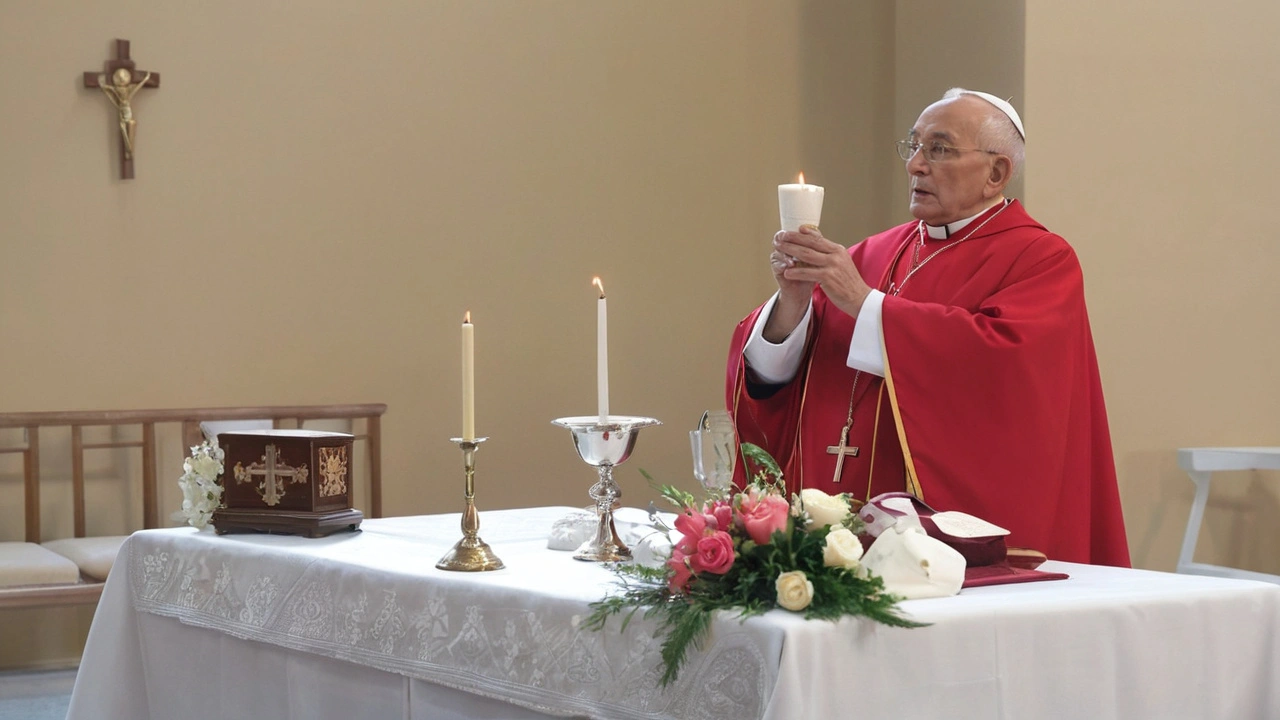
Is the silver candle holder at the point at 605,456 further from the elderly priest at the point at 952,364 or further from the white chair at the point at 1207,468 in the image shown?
the white chair at the point at 1207,468

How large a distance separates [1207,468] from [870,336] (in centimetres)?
345

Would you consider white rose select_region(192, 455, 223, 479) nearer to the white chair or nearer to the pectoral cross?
the pectoral cross

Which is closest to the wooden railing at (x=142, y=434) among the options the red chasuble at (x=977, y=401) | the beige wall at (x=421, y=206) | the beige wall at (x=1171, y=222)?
the beige wall at (x=421, y=206)

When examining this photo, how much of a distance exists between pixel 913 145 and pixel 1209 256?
3434mm

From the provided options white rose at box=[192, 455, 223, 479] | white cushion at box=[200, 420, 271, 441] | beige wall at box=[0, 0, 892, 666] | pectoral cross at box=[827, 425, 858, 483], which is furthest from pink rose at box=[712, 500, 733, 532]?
beige wall at box=[0, 0, 892, 666]

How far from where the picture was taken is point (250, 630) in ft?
8.63

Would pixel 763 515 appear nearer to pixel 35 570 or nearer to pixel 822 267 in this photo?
pixel 822 267

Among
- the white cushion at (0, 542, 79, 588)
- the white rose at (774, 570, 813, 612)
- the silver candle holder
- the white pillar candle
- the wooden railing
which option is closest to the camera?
the white rose at (774, 570, 813, 612)

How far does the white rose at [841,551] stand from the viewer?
180cm

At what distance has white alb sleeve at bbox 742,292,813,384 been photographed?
10.2 ft

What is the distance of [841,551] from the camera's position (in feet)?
5.89

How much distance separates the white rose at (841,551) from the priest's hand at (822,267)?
1.10 meters

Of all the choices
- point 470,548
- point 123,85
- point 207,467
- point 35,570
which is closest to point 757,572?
point 470,548

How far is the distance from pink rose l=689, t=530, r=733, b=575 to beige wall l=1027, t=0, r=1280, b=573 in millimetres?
4377
